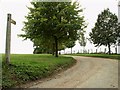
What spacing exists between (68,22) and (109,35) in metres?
21.2

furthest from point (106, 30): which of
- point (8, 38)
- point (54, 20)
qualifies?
point (8, 38)

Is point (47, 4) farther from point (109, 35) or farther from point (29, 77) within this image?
point (109, 35)

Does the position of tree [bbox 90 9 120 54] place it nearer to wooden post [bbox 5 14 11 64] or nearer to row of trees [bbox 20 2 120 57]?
row of trees [bbox 20 2 120 57]

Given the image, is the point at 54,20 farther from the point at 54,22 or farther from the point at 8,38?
the point at 8,38

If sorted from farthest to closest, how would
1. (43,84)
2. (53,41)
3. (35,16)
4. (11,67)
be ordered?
(53,41) → (35,16) → (11,67) → (43,84)

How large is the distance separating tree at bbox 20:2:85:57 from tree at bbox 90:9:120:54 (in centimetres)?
1938

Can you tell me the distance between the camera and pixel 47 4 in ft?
81.5

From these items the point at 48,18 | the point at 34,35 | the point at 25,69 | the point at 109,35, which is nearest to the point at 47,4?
the point at 48,18

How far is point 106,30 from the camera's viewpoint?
147ft

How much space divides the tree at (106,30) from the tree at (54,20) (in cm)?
1938

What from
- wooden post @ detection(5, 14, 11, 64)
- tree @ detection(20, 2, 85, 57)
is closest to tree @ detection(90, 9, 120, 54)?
tree @ detection(20, 2, 85, 57)

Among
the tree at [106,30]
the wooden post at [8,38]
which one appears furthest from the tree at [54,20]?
the tree at [106,30]

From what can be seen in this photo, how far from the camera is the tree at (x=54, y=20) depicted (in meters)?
24.1

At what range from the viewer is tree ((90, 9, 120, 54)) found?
145ft
